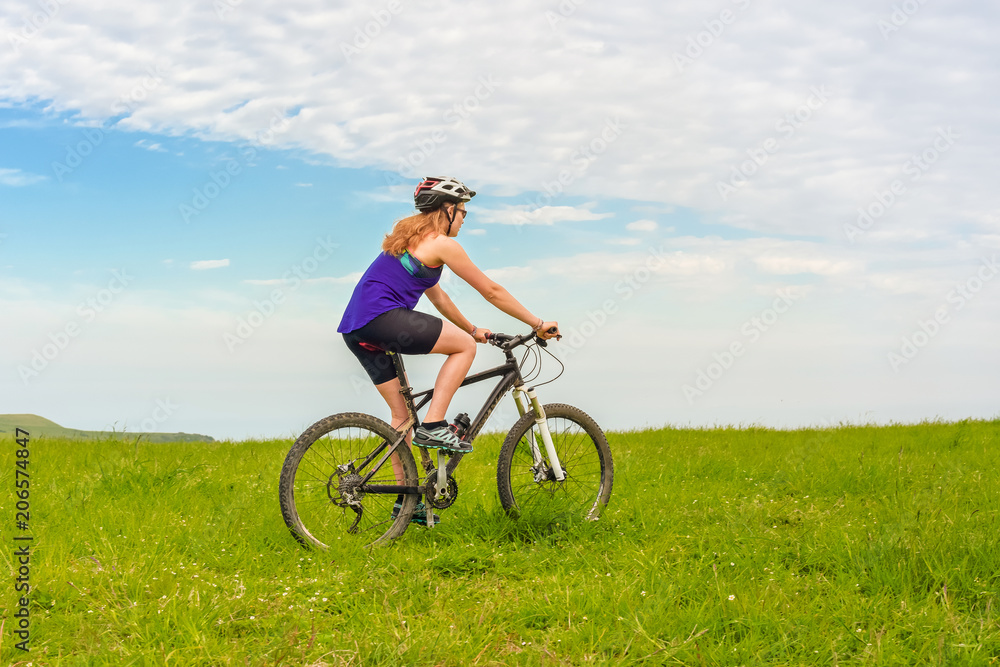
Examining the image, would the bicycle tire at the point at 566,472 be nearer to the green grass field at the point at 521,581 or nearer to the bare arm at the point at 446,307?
the green grass field at the point at 521,581

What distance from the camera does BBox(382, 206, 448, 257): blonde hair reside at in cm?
557


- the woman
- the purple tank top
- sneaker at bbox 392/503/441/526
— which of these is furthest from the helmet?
sneaker at bbox 392/503/441/526

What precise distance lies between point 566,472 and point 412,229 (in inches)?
103

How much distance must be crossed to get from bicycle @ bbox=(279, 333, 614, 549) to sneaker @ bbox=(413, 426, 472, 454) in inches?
7.9

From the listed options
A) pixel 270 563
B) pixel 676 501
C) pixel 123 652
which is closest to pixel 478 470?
pixel 676 501

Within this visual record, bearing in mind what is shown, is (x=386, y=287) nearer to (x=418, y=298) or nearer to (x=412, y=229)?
(x=418, y=298)

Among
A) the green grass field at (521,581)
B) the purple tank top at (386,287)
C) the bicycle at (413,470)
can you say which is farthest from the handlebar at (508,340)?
the green grass field at (521,581)

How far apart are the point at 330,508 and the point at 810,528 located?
4020mm

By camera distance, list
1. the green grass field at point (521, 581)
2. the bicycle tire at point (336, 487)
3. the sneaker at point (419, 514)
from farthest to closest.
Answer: the sneaker at point (419, 514) < the bicycle tire at point (336, 487) < the green grass field at point (521, 581)

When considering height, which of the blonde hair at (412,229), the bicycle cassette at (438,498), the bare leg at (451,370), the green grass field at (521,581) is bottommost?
the green grass field at (521,581)

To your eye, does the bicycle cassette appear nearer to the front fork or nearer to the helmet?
the front fork

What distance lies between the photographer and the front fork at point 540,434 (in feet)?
20.6

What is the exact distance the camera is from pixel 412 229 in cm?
560

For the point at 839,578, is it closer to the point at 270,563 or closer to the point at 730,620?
the point at 730,620
